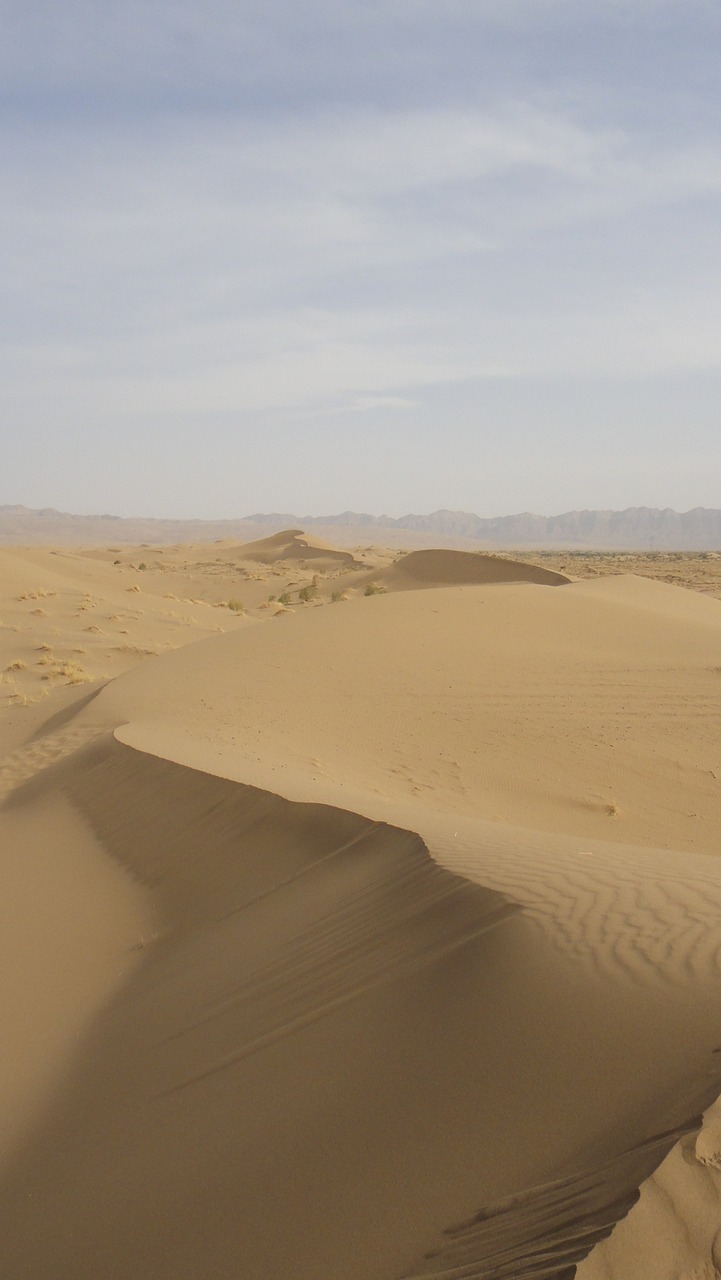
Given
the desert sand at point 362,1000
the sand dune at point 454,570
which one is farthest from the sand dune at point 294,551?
the desert sand at point 362,1000

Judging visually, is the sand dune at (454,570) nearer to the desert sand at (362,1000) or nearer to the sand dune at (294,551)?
the sand dune at (294,551)

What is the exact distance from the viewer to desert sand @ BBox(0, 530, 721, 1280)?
7.95ft

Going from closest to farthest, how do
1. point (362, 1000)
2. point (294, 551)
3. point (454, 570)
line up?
point (362, 1000) < point (454, 570) < point (294, 551)

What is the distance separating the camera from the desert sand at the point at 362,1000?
242cm

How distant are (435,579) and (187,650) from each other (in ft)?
59.8

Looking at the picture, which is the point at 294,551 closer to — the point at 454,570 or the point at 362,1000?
the point at 454,570

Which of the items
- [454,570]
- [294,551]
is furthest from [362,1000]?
[294,551]

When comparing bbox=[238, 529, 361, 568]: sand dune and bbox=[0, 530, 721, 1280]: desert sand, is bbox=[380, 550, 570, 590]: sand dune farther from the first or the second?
bbox=[0, 530, 721, 1280]: desert sand

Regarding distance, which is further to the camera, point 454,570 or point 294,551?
point 294,551

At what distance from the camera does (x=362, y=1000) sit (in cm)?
356

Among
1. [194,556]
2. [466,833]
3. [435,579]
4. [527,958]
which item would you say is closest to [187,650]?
[466,833]

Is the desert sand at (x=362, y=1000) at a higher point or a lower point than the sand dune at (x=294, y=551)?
lower

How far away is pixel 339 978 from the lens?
12.6 ft

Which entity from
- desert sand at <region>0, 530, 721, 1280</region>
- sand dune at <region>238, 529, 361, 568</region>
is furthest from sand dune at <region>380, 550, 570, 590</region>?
desert sand at <region>0, 530, 721, 1280</region>
